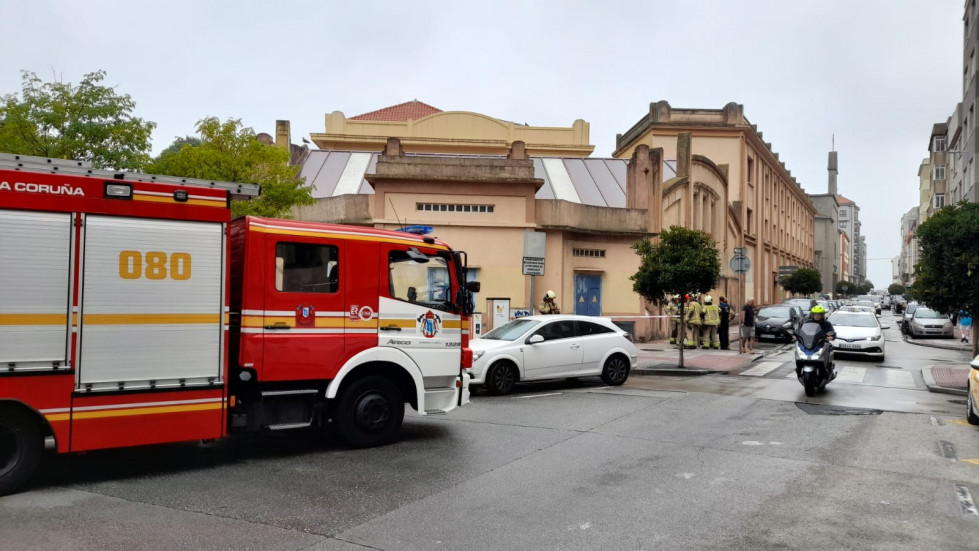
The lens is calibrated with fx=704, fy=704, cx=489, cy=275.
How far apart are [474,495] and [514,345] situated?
272 inches

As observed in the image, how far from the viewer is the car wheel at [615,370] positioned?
14.3 m

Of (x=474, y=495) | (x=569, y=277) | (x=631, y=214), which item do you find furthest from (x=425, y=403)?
(x=631, y=214)

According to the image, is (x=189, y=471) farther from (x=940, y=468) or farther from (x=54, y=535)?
(x=940, y=468)

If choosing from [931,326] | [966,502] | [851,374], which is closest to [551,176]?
[851,374]

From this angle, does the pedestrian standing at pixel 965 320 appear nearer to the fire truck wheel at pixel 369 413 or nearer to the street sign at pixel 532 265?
the street sign at pixel 532 265

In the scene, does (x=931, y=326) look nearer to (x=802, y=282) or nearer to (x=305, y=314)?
(x=802, y=282)

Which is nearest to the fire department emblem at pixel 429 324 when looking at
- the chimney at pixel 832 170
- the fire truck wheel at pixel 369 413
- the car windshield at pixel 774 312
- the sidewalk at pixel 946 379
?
the fire truck wheel at pixel 369 413

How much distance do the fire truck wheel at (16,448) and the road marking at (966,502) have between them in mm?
7931

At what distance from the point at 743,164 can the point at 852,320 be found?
26231 mm

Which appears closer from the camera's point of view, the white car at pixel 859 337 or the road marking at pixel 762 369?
the road marking at pixel 762 369

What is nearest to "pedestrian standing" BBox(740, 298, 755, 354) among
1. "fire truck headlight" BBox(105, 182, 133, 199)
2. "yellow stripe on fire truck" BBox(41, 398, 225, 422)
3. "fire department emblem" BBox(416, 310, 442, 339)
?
"fire department emblem" BBox(416, 310, 442, 339)

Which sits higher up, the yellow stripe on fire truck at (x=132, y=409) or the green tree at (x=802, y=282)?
the green tree at (x=802, y=282)

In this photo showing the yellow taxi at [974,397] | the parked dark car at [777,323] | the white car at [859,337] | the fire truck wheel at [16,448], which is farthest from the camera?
the parked dark car at [777,323]

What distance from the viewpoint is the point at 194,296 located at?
6941 millimetres
